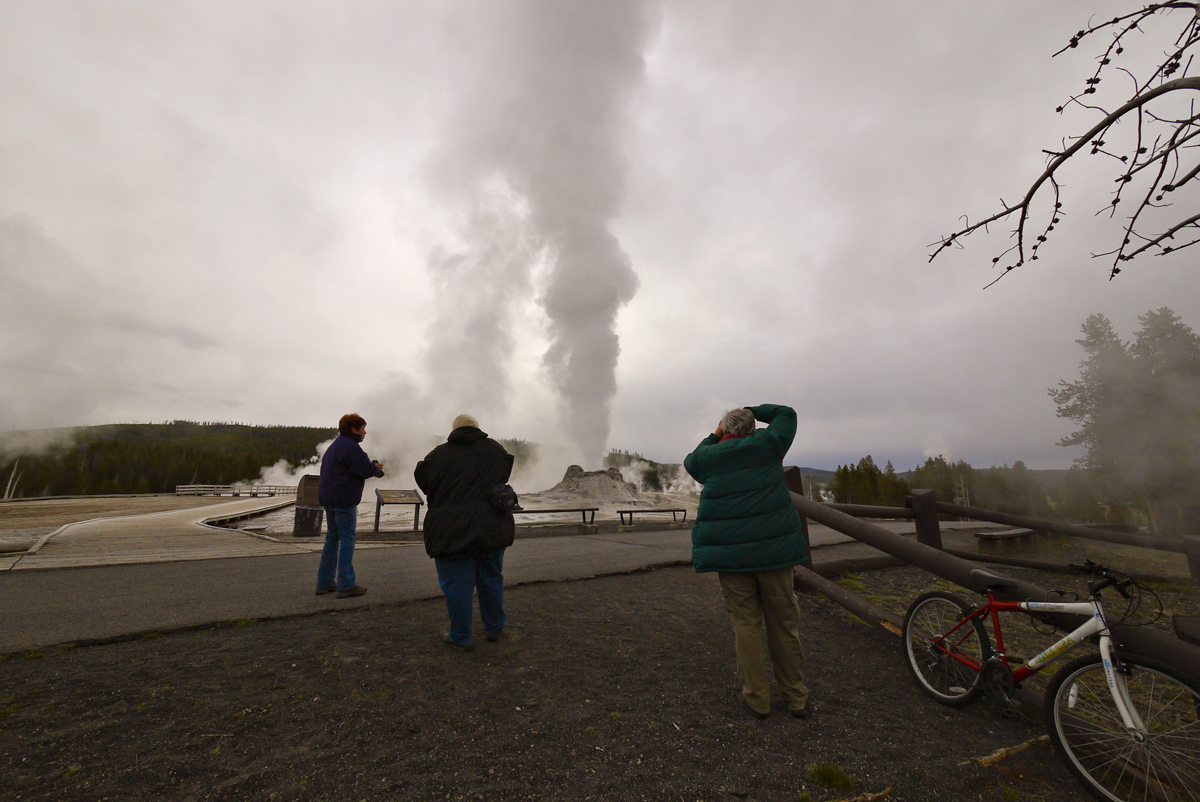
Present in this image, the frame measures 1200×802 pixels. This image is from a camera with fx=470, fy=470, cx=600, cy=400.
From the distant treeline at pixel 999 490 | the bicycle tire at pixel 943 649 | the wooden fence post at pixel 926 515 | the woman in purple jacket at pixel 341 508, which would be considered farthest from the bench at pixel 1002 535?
the distant treeline at pixel 999 490

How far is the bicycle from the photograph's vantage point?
2.13 meters

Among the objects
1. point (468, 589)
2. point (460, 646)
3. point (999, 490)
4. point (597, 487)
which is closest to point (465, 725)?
point (460, 646)

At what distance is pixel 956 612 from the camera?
10.4 feet

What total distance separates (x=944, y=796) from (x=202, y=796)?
3227 mm

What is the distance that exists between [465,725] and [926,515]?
6711 millimetres

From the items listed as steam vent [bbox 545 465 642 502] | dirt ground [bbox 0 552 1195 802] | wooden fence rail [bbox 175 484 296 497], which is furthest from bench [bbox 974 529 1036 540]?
wooden fence rail [bbox 175 484 296 497]

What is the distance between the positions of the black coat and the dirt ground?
83 cm

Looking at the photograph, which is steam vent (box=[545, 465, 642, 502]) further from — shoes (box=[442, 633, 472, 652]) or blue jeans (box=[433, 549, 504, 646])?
shoes (box=[442, 633, 472, 652])

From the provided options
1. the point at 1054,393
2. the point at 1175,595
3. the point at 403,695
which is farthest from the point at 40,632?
the point at 1054,393

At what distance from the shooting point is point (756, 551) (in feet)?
10.0

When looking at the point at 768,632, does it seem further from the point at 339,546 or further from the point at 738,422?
the point at 339,546

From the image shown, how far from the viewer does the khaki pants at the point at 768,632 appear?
116 inches

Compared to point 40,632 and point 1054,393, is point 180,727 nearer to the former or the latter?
point 40,632

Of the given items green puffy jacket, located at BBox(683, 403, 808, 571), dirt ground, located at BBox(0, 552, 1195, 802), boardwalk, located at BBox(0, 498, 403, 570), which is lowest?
dirt ground, located at BBox(0, 552, 1195, 802)
